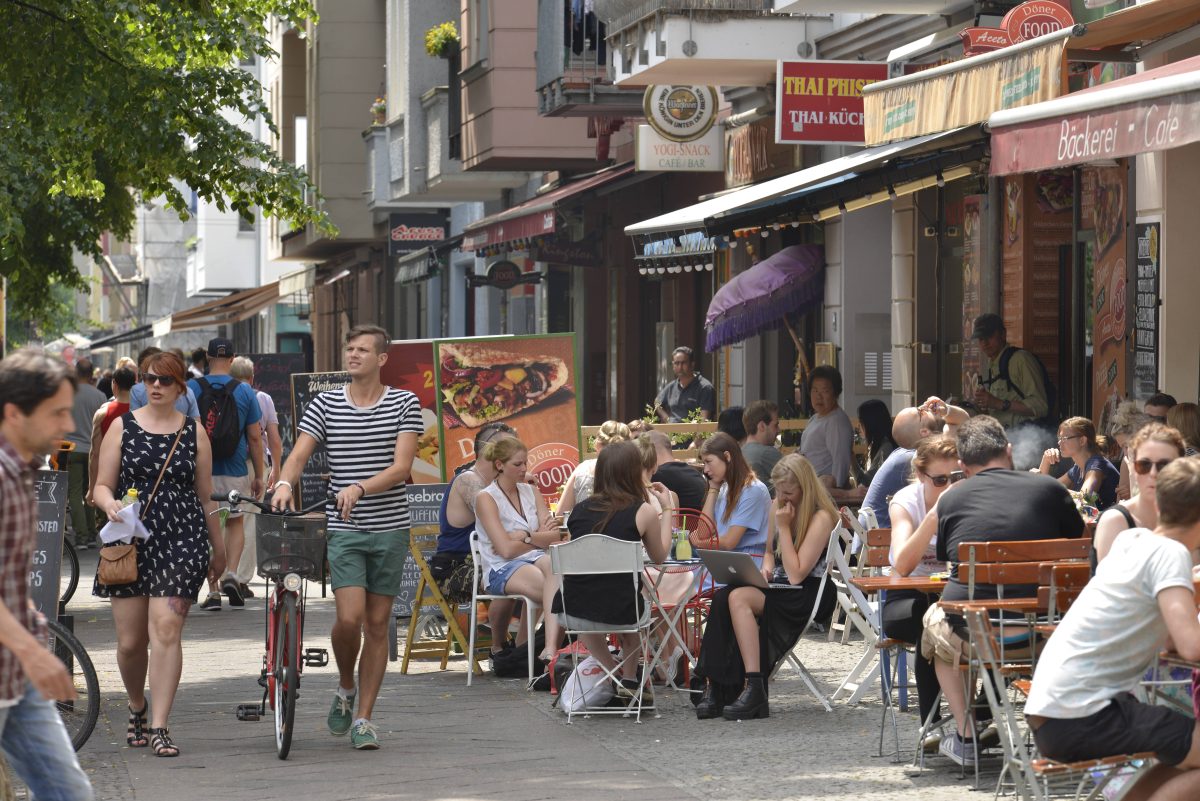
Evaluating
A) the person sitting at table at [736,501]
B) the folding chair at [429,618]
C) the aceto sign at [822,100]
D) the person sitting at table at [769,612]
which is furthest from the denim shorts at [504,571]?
the aceto sign at [822,100]

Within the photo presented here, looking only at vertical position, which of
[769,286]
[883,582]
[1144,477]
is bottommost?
[883,582]

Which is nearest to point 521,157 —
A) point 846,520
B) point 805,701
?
point 846,520

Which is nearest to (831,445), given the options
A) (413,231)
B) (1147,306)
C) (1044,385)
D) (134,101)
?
(1044,385)

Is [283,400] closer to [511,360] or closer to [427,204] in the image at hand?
[511,360]

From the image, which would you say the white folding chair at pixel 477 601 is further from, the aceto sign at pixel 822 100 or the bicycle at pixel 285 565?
the aceto sign at pixel 822 100

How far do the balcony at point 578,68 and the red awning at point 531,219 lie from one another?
90 centimetres

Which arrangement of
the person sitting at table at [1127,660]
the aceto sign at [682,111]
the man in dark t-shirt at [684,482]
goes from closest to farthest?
the person sitting at table at [1127,660], the man in dark t-shirt at [684,482], the aceto sign at [682,111]

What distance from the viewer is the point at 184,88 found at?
13.9 metres

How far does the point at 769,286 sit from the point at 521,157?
8.66 meters

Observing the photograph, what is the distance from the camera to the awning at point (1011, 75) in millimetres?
11391

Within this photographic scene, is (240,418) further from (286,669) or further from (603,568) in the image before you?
(286,669)

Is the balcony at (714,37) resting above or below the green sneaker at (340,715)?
above

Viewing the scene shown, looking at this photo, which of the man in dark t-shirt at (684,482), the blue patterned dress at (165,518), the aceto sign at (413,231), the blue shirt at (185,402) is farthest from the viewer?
the aceto sign at (413,231)

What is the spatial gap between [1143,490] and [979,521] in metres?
0.91
